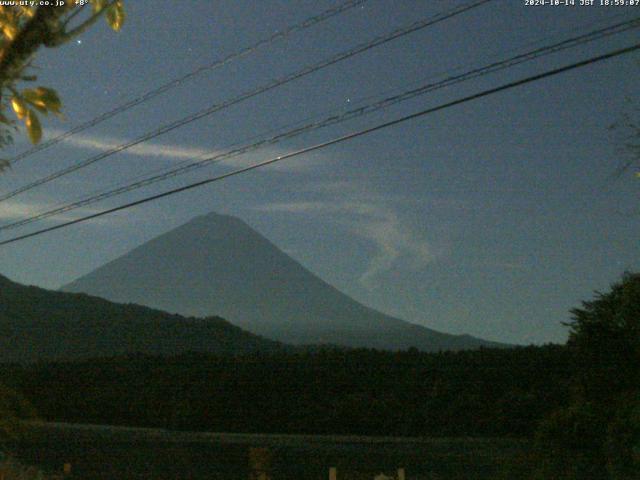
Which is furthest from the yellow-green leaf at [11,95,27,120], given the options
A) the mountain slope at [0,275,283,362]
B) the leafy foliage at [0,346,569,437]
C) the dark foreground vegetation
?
the mountain slope at [0,275,283,362]

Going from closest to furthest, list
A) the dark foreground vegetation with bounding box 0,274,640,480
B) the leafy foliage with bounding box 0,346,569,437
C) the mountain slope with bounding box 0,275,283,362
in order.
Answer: the dark foreground vegetation with bounding box 0,274,640,480 < the leafy foliage with bounding box 0,346,569,437 < the mountain slope with bounding box 0,275,283,362

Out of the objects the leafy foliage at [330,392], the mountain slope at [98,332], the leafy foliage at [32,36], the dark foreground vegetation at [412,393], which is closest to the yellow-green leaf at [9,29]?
the leafy foliage at [32,36]

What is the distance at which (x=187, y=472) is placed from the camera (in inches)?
652

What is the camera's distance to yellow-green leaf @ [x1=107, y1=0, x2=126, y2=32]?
18.5 feet

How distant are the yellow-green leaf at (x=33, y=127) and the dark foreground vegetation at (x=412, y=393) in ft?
19.4

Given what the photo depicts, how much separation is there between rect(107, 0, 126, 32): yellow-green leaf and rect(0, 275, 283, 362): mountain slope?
3653 centimetres

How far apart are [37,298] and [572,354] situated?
46.8m

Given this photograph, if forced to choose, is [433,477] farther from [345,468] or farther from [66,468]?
[66,468]

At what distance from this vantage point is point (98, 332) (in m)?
46.5

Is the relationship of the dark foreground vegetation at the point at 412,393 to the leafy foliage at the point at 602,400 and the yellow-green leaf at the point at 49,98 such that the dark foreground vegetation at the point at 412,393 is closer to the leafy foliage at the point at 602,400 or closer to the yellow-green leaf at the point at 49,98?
the leafy foliage at the point at 602,400

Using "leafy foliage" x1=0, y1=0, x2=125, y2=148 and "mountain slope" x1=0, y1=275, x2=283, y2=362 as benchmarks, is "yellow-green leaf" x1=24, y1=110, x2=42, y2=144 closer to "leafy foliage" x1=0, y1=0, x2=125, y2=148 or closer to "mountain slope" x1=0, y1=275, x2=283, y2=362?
"leafy foliage" x1=0, y1=0, x2=125, y2=148

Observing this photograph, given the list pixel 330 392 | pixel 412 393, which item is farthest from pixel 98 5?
pixel 330 392

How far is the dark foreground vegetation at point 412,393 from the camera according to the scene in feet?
28.3

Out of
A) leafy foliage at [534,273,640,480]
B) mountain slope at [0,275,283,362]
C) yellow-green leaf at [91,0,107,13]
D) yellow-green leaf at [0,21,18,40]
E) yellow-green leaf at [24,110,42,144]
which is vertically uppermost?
mountain slope at [0,275,283,362]
